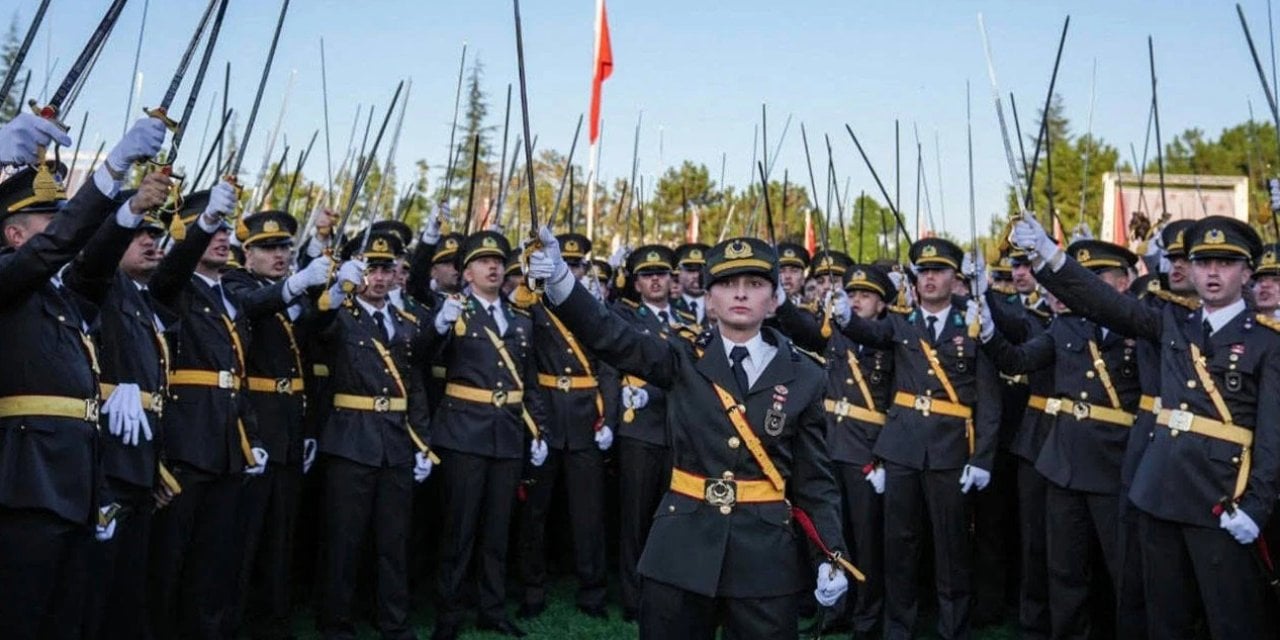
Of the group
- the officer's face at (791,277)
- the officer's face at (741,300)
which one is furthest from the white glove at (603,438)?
the officer's face at (741,300)

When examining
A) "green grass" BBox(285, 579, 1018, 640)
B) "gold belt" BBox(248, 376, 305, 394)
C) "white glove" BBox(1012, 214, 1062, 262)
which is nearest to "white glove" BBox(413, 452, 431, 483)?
"gold belt" BBox(248, 376, 305, 394)

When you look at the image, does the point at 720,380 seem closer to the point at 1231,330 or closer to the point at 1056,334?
the point at 1231,330

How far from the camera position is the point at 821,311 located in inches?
334

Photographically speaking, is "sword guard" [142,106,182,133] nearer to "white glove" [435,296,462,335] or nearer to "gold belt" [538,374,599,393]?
"white glove" [435,296,462,335]

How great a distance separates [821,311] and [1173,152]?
1408 inches

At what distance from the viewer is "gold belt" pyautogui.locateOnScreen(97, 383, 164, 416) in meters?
5.14

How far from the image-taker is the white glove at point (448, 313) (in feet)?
23.6

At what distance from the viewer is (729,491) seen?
4.31 meters

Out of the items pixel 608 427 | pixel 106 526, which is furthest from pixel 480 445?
pixel 106 526

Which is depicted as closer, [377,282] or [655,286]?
[377,282]

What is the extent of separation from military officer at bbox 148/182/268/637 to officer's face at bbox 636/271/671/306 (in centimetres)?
355

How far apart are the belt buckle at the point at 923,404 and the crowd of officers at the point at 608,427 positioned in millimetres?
21

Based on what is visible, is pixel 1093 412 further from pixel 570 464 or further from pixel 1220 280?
pixel 570 464

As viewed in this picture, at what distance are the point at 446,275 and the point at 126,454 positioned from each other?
14.8 ft
